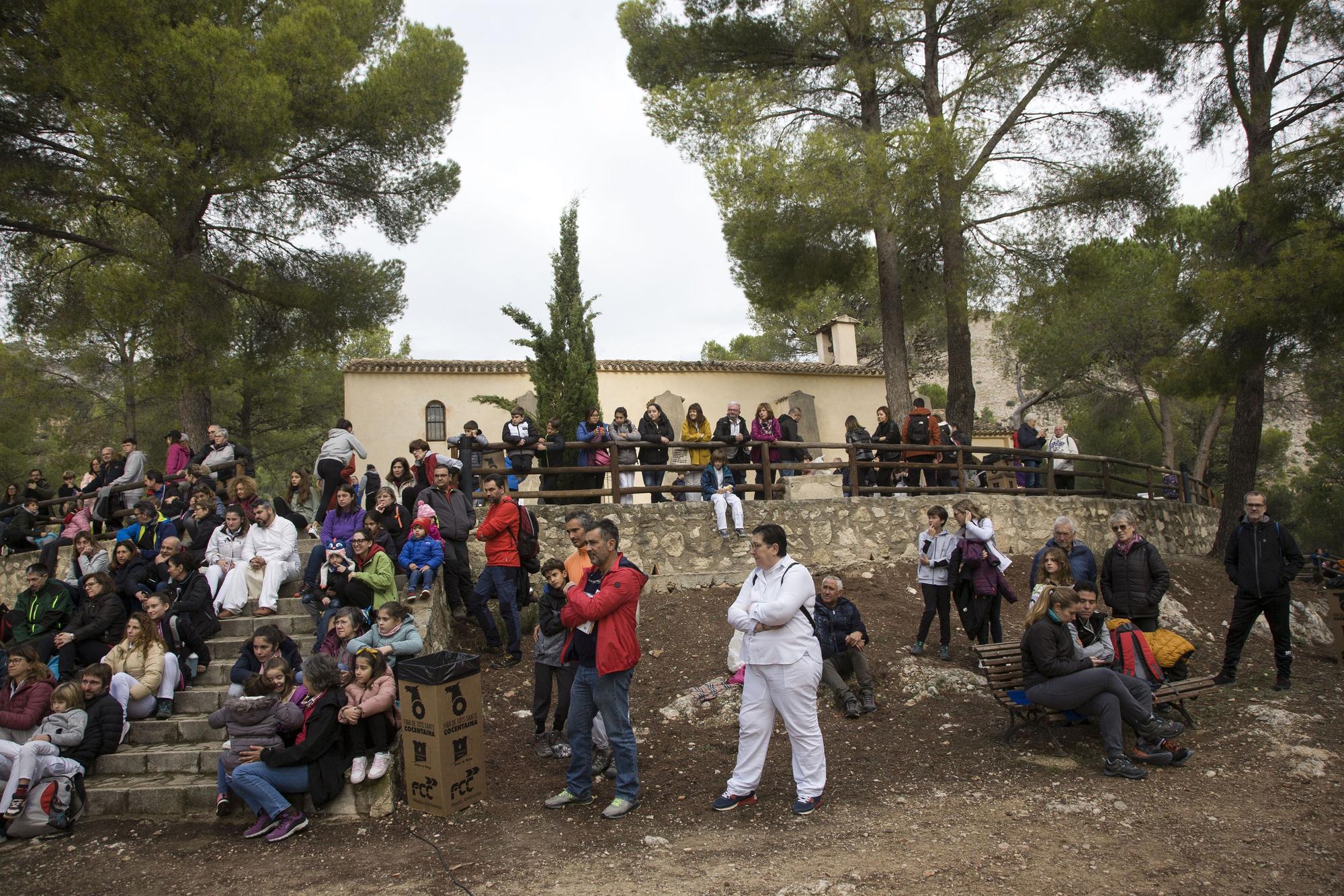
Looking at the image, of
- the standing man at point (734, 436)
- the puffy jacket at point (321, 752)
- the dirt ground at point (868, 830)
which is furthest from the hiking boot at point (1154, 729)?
the standing man at point (734, 436)

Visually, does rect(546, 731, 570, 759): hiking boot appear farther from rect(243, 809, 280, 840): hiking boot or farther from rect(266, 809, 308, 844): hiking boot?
rect(243, 809, 280, 840): hiking boot

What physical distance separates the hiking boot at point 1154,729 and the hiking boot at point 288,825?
17.4 feet

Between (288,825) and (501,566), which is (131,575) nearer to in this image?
(501,566)

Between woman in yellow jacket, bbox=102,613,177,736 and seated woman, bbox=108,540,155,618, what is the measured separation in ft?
2.53

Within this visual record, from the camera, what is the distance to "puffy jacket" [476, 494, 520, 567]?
7.92m

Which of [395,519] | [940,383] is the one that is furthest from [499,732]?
[940,383]

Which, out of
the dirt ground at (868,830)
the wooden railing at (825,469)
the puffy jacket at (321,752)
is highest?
the wooden railing at (825,469)

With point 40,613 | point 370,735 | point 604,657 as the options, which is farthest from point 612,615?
point 40,613

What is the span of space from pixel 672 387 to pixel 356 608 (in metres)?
14.7

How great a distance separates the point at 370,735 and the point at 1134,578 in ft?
18.9

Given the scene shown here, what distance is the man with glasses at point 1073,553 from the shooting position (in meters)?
6.96

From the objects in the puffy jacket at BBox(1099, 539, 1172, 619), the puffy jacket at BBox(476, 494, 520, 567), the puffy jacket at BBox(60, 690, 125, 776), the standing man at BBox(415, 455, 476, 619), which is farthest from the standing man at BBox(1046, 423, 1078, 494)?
the puffy jacket at BBox(60, 690, 125, 776)

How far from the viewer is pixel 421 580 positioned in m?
7.95

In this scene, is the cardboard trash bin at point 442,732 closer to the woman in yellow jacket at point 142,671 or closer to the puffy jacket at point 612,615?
the puffy jacket at point 612,615
